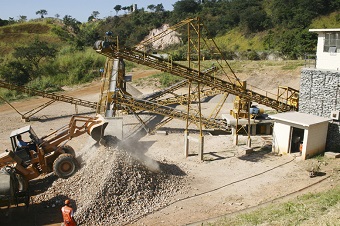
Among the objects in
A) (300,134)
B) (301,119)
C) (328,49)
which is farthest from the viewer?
(300,134)

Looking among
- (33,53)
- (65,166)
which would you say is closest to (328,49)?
(65,166)

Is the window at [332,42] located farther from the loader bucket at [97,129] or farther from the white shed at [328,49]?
the loader bucket at [97,129]

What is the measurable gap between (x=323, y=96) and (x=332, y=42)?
Answer: 2.86 metres

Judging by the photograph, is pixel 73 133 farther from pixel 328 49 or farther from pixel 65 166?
pixel 328 49

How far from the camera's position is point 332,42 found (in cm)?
1816

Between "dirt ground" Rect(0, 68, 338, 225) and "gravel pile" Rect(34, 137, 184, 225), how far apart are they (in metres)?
0.43

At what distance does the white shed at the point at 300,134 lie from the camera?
54.4 ft

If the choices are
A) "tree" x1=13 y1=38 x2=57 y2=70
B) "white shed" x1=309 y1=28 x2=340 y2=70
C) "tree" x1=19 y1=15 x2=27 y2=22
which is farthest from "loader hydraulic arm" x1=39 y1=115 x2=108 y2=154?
"tree" x1=19 y1=15 x2=27 y2=22

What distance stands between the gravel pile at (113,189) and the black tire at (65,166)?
0.25 metres

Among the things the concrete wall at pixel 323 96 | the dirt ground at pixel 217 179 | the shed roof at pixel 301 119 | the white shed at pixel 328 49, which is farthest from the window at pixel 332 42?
the dirt ground at pixel 217 179

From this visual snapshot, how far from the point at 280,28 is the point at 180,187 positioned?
172 feet

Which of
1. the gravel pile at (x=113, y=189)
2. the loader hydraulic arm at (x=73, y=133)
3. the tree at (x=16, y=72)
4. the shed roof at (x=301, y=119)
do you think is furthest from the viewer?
the tree at (x=16, y=72)

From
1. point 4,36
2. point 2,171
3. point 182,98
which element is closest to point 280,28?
point 182,98

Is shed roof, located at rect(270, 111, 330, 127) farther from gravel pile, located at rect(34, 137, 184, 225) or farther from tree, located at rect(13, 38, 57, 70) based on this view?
tree, located at rect(13, 38, 57, 70)
